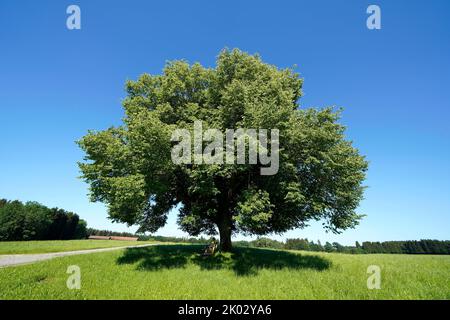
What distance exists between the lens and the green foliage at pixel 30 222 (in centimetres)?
8416

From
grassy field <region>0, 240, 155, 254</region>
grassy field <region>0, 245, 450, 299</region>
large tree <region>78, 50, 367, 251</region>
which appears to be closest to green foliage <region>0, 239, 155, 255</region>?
grassy field <region>0, 240, 155, 254</region>

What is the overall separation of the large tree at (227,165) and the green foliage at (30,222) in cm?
8614

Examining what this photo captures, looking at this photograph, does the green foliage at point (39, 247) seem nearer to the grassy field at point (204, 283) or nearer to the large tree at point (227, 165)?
the large tree at point (227, 165)

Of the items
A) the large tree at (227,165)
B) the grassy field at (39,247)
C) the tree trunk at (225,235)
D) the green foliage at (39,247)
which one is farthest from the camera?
the grassy field at (39,247)

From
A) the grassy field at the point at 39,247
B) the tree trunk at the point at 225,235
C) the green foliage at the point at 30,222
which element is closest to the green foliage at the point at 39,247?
the grassy field at the point at 39,247

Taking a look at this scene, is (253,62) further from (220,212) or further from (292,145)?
(220,212)

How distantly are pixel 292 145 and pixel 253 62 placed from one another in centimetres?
858

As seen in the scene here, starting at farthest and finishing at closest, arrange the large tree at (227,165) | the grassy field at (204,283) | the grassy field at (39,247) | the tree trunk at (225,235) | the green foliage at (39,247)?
the grassy field at (39,247) < the green foliage at (39,247) < the tree trunk at (225,235) < the large tree at (227,165) < the grassy field at (204,283)

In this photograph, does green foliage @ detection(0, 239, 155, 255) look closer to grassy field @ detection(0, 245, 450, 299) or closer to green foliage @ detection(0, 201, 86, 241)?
grassy field @ detection(0, 245, 450, 299)

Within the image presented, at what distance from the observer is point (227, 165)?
16.8 meters

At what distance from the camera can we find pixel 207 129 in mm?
18359

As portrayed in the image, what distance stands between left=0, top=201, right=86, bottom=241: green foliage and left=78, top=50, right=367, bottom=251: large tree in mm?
86138

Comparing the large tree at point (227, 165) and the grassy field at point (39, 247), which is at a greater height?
the large tree at point (227, 165)

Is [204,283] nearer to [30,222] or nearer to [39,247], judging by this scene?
[39,247]
